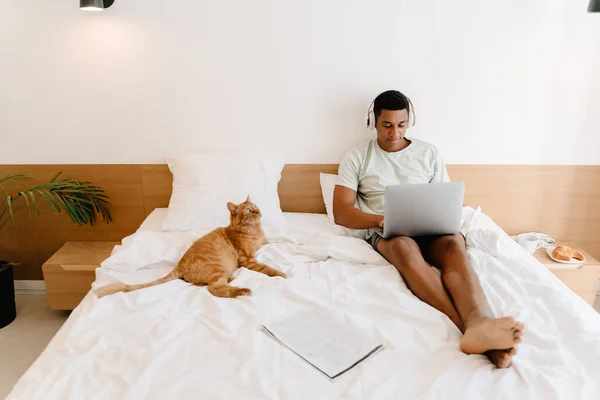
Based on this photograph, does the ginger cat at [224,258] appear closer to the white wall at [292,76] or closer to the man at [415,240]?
the man at [415,240]

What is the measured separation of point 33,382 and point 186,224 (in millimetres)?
1082

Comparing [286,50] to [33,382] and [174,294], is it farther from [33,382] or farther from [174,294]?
[33,382]

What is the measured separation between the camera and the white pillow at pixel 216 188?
89.6 inches

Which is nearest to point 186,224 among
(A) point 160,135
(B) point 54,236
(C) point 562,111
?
(A) point 160,135

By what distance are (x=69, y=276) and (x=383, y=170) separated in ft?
5.30

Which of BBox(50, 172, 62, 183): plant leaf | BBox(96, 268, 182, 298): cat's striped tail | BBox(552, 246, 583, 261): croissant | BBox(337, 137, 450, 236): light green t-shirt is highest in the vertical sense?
BBox(337, 137, 450, 236): light green t-shirt

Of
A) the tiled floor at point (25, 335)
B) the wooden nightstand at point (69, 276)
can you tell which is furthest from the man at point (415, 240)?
the tiled floor at point (25, 335)

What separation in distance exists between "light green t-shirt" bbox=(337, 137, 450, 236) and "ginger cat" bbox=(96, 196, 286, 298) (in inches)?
21.0

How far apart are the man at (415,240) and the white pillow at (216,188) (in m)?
0.36

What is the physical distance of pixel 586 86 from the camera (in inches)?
95.7

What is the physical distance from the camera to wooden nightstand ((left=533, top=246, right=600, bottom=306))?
2285 mm

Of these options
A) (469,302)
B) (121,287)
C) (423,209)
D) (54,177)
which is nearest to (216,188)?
(121,287)

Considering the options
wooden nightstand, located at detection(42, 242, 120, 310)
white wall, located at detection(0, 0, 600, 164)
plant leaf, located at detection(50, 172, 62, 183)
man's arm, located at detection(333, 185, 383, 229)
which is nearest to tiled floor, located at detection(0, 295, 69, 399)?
wooden nightstand, located at detection(42, 242, 120, 310)

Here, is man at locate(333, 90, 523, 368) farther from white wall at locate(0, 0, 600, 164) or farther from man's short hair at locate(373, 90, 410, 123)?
white wall at locate(0, 0, 600, 164)
